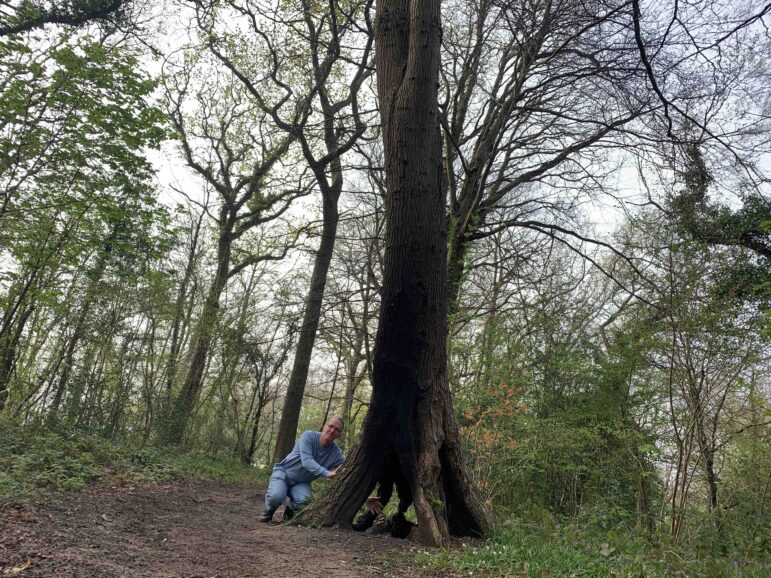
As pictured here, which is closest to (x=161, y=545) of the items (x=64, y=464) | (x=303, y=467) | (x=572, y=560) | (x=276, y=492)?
(x=276, y=492)

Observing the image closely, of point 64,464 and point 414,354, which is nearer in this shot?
point 414,354

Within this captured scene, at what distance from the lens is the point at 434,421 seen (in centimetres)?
455

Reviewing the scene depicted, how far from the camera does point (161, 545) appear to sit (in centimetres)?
342

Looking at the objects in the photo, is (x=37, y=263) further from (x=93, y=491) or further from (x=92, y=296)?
(x=93, y=491)

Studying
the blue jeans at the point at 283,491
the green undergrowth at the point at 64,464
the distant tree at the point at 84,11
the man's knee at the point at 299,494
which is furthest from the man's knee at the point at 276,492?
the distant tree at the point at 84,11

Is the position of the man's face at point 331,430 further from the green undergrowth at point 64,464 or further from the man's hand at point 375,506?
the green undergrowth at point 64,464

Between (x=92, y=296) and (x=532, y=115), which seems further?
(x=532, y=115)

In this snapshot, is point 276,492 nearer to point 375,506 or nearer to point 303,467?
point 303,467

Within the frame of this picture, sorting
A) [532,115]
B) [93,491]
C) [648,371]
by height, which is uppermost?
[532,115]

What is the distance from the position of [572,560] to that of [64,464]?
5307mm

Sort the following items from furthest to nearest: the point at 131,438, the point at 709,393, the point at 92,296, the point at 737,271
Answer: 1. the point at 131,438
2. the point at 92,296
3. the point at 737,271
4. the point at 709,393

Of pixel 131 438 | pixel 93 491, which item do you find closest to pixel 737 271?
pixel 93 491

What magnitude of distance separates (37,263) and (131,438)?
4.94 meters

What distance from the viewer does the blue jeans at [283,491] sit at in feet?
17.0
